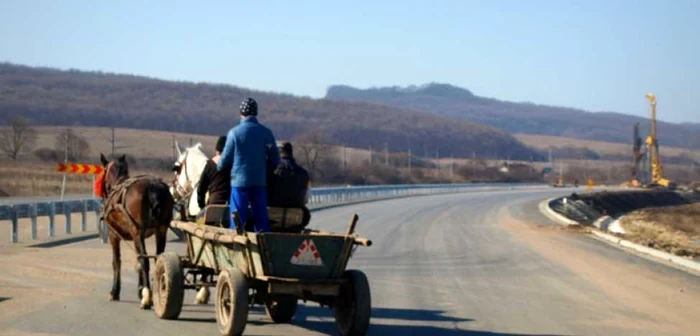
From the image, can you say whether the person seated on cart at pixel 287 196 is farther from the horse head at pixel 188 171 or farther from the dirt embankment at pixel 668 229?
the dirt embankment at pixel 668 229

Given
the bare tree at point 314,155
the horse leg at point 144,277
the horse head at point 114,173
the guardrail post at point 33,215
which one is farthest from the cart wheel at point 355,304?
the bare tree at point 314,155

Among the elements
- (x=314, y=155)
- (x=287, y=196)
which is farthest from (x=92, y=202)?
(x=314, y=155)

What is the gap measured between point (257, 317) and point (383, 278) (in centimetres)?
515

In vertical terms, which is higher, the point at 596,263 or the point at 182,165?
the point at 182,165

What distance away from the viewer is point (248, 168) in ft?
36.6

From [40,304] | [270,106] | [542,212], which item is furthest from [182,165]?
[270,106]

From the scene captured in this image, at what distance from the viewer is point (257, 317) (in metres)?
12.8

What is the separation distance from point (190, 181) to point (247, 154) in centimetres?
300

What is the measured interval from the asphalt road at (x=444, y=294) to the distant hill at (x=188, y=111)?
111 m

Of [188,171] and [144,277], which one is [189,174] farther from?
[144,277]

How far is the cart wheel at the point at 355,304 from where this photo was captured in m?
10.6

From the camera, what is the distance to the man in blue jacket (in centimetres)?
1114

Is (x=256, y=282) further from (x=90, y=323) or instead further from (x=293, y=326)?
(x=90, y=323)

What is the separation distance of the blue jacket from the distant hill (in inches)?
4769
